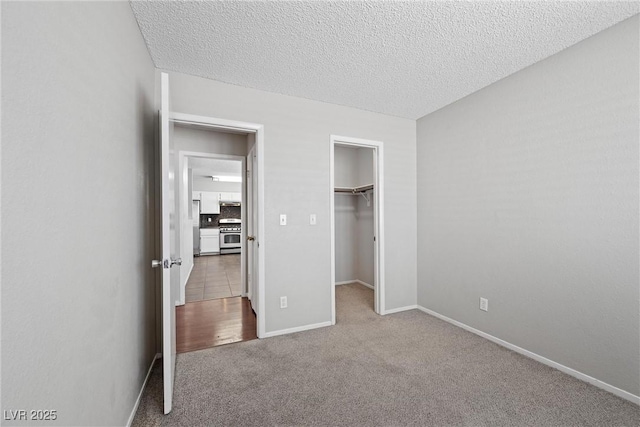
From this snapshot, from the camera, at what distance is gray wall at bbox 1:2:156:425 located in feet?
2.20

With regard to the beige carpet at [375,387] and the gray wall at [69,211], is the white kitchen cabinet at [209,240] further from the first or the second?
the gray wall at [69,211]

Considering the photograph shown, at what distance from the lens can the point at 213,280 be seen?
506 centimetres

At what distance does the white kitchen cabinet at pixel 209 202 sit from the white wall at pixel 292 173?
6.41 meters

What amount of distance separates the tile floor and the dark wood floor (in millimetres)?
334

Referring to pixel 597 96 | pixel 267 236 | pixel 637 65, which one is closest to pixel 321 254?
pixel 267 236

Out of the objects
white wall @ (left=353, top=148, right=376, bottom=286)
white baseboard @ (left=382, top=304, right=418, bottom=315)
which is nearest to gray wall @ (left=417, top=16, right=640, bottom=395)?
white baseboard @ (left=382, top=304, right=418, bottom=315)

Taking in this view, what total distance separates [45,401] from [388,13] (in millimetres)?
2347

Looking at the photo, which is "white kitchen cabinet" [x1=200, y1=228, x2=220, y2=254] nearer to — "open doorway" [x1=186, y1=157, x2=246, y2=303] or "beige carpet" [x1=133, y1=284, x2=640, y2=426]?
"open doorway" [x1=186, y1=157, x2=246, y2=303]

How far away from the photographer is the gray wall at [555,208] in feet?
5.78

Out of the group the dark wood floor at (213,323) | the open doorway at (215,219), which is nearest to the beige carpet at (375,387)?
the dark wood floor at (213,323)

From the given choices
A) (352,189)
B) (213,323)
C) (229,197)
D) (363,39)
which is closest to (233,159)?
(352,189)

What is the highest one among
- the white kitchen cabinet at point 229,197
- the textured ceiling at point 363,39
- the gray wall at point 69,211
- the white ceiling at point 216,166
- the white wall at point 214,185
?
the textured ceiling at point 363,39

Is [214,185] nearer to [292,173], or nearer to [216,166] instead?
[216,166]

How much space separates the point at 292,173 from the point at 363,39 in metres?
1.34
